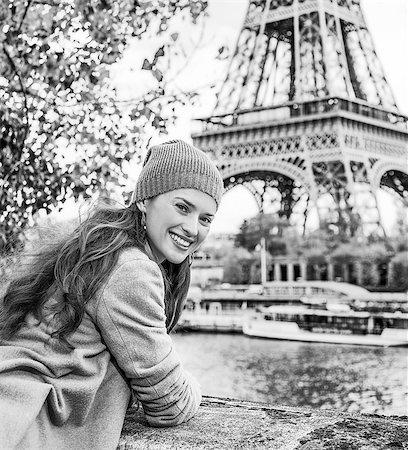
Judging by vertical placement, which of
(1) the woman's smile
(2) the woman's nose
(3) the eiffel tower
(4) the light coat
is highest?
(3) the eiffel tower

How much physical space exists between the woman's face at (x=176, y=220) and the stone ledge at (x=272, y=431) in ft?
1.46

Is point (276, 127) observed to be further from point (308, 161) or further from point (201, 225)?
point (201, 225)

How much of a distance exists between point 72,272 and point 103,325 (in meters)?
0.16

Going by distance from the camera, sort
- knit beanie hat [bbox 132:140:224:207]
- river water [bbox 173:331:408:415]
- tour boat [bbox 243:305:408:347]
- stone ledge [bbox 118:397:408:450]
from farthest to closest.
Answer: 1. tour boat [bbox 243:305:408:347]
2. river water [bbox 173:331:408:415]
3. knit beanie hat [bbox 132:140:224:207]
4. stone ledge [bbox 118:397:408:450]

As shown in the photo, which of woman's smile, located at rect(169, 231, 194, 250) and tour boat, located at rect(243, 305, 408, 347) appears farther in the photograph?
tour boat, located at rect(243, 305, 408, 347)

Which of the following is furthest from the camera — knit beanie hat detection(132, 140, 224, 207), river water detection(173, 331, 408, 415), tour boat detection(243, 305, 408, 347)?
tour boat detection(243, 305, 408, 347)

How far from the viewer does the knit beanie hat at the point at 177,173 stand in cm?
204

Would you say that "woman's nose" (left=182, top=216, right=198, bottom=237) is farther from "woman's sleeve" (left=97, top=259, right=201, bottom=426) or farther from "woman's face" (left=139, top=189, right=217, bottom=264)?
"woman's sleeve" (left=97, top=259, right=201, bottom=426)

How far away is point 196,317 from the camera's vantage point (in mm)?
26234

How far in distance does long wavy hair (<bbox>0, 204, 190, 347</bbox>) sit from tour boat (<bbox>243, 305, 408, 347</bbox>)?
19.3m

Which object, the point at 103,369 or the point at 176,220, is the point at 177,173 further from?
the point at 103,369

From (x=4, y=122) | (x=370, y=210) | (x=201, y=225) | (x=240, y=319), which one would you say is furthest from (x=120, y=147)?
(x=370, y=210)

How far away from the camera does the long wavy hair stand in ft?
6.12

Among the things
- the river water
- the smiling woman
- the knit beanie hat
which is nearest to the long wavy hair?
the smiling woman
